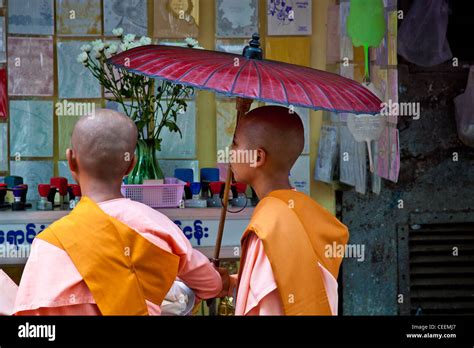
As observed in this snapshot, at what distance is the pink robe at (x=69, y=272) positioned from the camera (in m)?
2.15

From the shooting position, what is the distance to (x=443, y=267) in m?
4.24

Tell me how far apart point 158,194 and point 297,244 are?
5.43 feet

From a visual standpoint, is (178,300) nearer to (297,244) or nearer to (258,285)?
(258,285)

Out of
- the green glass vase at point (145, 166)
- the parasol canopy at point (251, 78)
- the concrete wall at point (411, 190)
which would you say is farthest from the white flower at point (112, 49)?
the concrete wall at point (411, 190)

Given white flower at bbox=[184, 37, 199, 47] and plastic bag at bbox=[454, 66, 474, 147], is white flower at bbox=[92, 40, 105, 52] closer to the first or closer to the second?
white flower at bbox=[184, 37, 199, 47]

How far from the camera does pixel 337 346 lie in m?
2.32

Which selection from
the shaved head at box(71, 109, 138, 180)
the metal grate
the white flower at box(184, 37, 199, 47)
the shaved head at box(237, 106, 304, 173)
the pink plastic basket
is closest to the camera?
the shaved head at box(71, 109, 138, 180)

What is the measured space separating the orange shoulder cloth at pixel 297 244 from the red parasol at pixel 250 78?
319 mm

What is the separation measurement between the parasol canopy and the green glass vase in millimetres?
1427

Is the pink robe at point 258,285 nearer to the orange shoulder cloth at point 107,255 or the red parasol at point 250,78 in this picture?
the orange shoulder cloth at point 107,255

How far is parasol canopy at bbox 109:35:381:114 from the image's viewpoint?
2.22 meters

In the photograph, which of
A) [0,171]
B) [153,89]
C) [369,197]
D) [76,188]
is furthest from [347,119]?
[0,171]

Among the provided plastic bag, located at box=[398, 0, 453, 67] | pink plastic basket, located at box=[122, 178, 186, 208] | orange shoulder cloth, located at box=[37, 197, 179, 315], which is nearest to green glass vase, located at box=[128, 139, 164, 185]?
pink plastic basket, located at box=[122, 178, 186, 208]

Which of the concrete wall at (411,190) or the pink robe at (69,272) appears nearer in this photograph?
the pink robe at (69,272)
